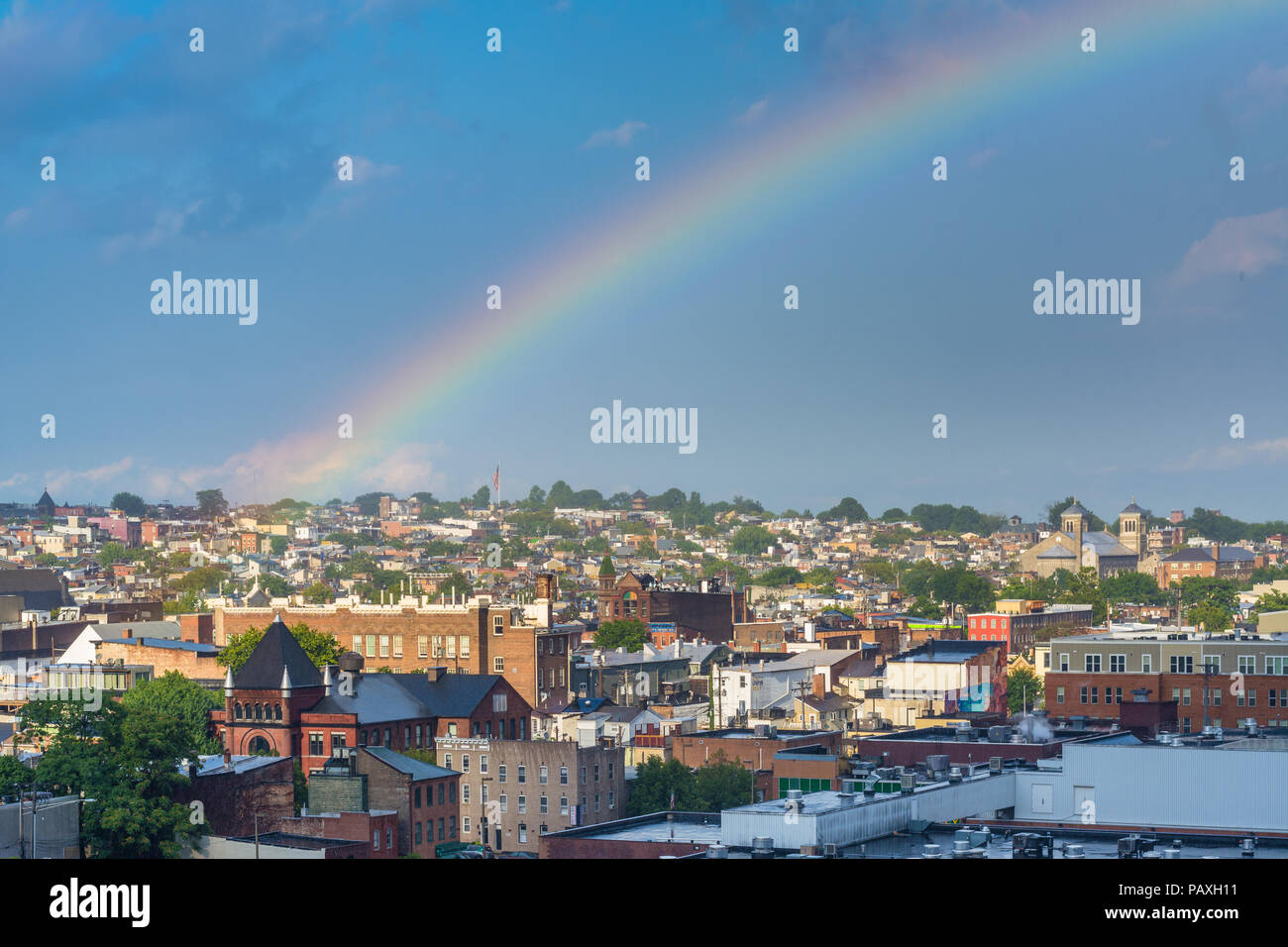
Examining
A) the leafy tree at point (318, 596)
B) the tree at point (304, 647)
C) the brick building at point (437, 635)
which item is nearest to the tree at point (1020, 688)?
the brick building at point (437, 635)

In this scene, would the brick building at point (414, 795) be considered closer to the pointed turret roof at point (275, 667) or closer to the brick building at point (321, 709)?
the brick building at point (321, 709)

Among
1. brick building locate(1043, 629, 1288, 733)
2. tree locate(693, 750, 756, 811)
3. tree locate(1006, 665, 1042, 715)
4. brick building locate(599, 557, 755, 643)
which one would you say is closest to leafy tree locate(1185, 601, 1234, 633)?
brick building locate(599, 557, 755, 643)

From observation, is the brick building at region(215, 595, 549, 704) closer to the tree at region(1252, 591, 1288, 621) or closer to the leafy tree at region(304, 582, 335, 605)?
the leafy tree at region(304, 582, 335, 605)

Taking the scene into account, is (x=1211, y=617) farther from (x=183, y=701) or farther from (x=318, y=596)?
(x=183, y=701)

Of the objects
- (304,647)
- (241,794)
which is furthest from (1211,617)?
(241,794)

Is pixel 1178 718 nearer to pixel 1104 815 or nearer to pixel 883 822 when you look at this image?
pixel 1104 815

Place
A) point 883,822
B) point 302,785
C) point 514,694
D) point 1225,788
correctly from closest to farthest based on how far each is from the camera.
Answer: point 883,822
point 1225,788
point 302,785
point 514,694
